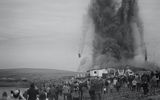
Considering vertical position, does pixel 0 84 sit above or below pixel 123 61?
below

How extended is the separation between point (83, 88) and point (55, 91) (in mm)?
3226

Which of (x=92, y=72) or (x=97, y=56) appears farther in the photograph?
(x=97, y=56)

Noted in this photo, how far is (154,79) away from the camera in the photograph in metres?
29.7

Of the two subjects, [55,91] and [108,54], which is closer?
[55,91]

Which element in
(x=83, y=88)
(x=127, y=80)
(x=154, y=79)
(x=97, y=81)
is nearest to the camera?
(x=97, y=81)

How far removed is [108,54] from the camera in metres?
92.8

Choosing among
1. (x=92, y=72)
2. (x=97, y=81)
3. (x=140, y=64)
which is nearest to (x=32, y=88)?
(x=97, y=81)

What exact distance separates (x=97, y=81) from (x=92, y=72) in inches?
1553

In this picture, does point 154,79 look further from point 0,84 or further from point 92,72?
point 0,84

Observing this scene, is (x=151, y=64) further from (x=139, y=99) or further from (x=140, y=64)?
(x=139, y=99)

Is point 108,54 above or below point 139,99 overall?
above

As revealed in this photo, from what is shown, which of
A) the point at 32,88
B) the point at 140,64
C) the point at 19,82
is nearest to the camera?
the point at 32,88

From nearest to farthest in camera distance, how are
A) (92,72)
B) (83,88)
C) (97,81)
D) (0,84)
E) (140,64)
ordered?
(97,81)
(83,88)
(92,72)
(140,64)
(0,84)

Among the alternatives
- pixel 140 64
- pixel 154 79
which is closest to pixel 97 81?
pixel 154 79
